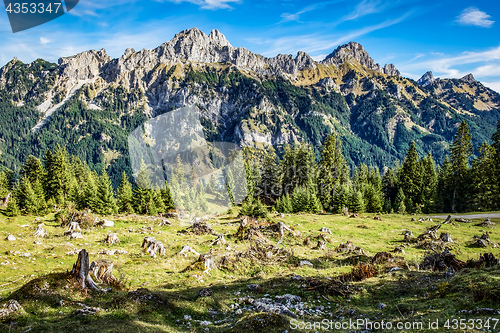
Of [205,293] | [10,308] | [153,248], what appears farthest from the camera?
[153,248]

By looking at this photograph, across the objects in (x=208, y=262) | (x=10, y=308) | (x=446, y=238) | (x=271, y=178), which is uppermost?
(x=271, y=178)

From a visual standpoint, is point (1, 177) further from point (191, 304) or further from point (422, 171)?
point (422, 171)

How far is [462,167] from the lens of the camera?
5981cm

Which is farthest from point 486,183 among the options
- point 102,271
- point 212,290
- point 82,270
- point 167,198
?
point 167,198

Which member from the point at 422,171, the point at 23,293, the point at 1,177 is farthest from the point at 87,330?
the point at 1,177

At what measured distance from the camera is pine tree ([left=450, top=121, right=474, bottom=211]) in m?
59.8

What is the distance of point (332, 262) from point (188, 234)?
16165 millimetres

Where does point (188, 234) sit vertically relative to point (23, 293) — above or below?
below

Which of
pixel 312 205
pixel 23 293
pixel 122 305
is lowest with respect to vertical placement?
pixel 312 205

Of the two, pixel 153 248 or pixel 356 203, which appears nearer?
pixel 153 248

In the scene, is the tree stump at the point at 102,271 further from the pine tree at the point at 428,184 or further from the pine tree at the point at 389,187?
the pine tree at the point at 389,187

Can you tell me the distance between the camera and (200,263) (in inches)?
728

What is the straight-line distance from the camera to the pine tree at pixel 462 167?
196ft

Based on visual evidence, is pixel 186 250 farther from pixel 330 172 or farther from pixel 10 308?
pixel 330 172
